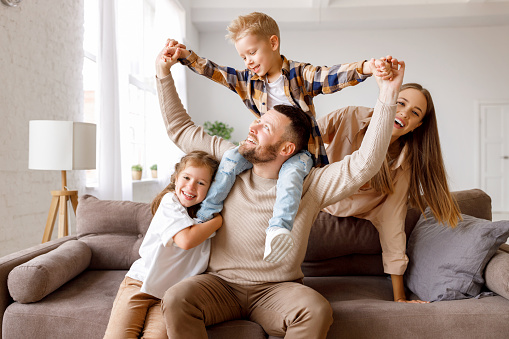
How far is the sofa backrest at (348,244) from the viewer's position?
2.42 m

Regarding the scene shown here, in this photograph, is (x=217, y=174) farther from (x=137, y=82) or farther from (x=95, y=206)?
(x=137, y=82)

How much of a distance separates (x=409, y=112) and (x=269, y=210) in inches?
34.2

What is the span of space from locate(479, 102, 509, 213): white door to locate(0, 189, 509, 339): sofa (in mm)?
6776

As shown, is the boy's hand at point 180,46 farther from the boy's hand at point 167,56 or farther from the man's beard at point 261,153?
the man's beard at point 261,153

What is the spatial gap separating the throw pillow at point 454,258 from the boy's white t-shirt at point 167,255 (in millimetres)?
1015

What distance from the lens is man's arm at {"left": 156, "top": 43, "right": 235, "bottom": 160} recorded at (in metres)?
2.10

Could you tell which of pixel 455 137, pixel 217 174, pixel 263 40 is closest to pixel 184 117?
pixel 217 174

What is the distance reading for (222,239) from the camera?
75.4 inches

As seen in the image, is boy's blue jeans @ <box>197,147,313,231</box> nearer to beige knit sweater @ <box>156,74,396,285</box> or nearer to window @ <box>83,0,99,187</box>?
beige knit sweater @ <box>156,74,396,285</box>

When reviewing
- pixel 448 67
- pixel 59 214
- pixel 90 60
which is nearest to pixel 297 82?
pixel 59 214

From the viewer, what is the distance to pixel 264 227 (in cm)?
187

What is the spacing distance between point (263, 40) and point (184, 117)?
0.53 metres

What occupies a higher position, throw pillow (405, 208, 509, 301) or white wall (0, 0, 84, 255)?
white wall (0, 0, 84, 255)

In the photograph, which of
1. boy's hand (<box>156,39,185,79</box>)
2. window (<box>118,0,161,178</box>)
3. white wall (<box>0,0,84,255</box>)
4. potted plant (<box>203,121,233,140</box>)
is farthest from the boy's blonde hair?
potted plant (<box>203,121,233,140</box>)
